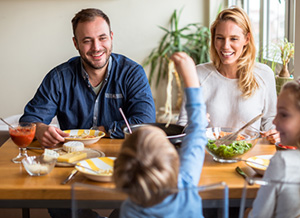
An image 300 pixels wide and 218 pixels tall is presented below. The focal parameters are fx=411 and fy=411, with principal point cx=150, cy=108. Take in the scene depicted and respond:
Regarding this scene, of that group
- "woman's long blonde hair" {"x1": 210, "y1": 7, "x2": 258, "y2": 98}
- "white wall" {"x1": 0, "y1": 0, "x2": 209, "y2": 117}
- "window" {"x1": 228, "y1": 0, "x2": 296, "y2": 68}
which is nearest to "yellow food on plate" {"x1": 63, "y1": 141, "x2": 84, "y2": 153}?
"woman's long blonde hair" {"x1": 210, "y1": 7, "x2": 258, "y2": 98}

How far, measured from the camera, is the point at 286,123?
1239 millimetres

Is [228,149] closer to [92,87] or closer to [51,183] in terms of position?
[51,183]

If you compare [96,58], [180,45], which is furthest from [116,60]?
[180,45]

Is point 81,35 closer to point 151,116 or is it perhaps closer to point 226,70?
point 151,116

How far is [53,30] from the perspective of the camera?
518 cm

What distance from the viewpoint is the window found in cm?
344

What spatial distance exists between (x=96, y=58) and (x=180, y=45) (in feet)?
9.19

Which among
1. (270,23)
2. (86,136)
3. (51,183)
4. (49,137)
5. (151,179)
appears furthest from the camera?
(270,23)

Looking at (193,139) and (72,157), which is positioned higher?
(193,139)

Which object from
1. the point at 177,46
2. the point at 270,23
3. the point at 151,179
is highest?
the point at 270,23

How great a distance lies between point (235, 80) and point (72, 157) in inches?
46.9

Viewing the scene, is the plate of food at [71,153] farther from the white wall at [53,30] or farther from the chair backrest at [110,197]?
the white wall at [53,30]

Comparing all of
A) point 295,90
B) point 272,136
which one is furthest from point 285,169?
point 272,136

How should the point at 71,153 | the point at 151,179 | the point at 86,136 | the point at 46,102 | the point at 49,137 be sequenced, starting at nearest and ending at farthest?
the point at 151,179
the point at 71,153
the point at 49,137
the point at 86,136
the point at 46,102
